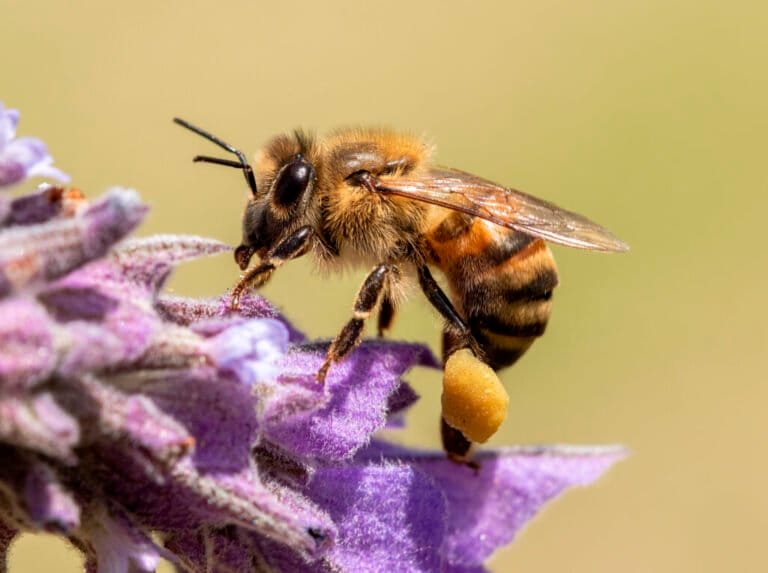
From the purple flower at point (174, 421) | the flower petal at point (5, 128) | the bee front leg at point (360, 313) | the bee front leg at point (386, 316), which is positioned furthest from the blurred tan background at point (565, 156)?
the flower petal at point (5, 128)

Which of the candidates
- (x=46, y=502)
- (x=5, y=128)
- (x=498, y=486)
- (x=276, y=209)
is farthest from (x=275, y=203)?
(x=46, y=502)

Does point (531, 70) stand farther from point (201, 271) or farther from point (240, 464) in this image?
point (240, 464)

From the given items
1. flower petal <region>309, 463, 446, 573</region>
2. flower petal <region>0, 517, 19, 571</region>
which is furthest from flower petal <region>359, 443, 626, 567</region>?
flower petal <region>0, 517, 19, 571</region>

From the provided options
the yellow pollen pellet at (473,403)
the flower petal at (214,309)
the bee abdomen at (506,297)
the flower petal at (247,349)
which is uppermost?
the flower petal at (247,349)

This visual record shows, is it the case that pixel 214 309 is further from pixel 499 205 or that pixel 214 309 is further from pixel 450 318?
pixel 499 205

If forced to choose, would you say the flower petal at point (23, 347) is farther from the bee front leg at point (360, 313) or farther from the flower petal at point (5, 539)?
the bee front leg at point (360, 313)

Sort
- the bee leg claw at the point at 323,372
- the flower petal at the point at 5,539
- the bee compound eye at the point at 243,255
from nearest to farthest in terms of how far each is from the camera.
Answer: the flower petal at the point at 5,539 < the bee leg claw at the point at 323,372 < the bee compound eye at the point at 243,255

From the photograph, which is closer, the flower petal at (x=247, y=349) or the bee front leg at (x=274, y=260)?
the flower petal at (x=247, y=349)
